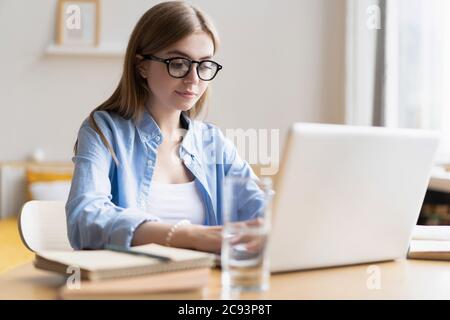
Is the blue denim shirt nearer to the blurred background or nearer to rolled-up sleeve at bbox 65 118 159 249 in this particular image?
rolled-up sleeve at bbox 65 118 159 249

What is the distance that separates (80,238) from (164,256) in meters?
0.35

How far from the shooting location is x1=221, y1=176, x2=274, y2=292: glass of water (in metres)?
1.01

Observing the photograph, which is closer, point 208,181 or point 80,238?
point 80,238

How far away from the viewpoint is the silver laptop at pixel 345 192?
1052 millimetres

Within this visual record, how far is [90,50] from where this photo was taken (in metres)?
4.14

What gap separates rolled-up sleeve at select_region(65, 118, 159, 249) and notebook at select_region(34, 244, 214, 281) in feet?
0.49

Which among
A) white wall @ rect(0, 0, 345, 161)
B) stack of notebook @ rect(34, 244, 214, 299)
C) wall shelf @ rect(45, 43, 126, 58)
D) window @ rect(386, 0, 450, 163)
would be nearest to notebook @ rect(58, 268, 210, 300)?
stack of notebook @ rect(34, 244, 214, 299)

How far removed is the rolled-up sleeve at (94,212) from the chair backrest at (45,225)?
250 mm

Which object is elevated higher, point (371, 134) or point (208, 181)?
point (371, 134)

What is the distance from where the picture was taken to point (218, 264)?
1208 mm

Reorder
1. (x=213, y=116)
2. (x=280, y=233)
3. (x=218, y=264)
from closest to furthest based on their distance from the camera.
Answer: (x=280, y=233) → (x=218, y=264) → (x=213, y=116)

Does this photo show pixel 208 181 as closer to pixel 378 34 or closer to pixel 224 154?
pixel 224 154

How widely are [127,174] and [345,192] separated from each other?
628 mm
